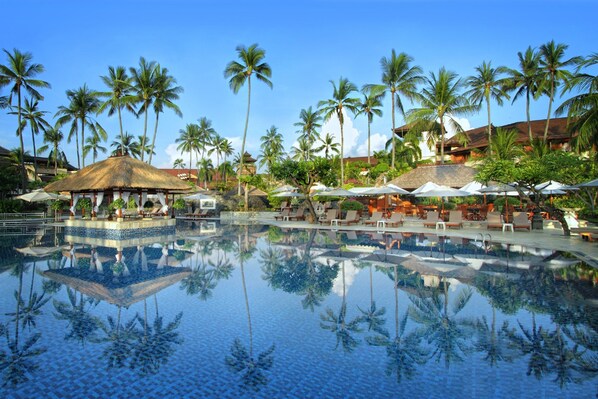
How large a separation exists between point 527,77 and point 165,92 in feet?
97.4

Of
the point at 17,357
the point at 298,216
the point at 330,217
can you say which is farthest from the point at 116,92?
the point at 17,357

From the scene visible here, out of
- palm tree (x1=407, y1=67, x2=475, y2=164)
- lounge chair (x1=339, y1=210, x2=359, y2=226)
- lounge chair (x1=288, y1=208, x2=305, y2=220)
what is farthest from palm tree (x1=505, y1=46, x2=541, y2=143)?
lounge chair (x1=288, y1=208, x2=305, y2=220)

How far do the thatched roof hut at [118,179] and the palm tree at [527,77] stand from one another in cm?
2738

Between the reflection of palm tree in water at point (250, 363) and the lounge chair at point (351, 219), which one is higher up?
the lounge chair at point (351, 219)

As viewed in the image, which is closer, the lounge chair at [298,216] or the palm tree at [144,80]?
the lounge chair at [298,216]

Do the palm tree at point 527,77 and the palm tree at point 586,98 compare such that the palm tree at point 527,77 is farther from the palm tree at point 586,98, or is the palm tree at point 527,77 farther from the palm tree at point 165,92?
the palm tree at point 165,92

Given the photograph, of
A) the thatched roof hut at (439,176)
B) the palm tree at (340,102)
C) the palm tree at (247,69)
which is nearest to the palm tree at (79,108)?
the palm tree at (247,69)

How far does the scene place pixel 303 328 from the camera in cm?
565

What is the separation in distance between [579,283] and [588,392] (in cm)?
504

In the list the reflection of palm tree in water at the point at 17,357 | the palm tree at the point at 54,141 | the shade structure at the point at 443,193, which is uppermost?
the palm tree at the point at 54,141

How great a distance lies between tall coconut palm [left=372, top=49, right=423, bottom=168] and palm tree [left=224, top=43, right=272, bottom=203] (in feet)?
30.4

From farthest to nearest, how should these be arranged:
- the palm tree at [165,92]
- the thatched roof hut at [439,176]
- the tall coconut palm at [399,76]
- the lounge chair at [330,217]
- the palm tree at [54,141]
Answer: the palm tree at [54,141], the palm tree at [165,92], the tall coconut palm at [399,76], the thatched roof hut at [439,176], the lounge chair at [330,217]

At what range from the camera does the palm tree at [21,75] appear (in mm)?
30125

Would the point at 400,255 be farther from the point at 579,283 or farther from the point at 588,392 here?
the point at 588,392
